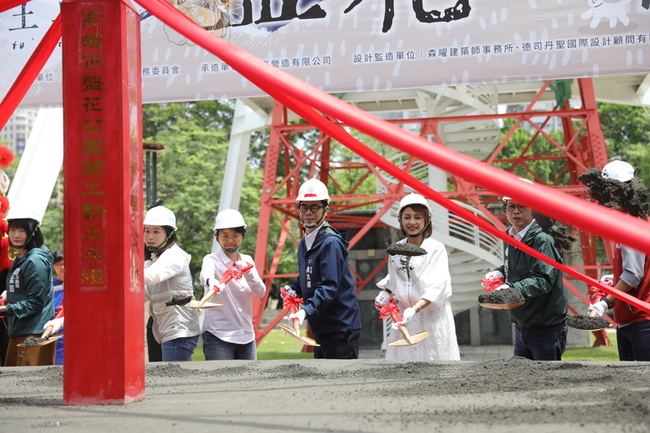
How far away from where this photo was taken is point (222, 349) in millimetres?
5570

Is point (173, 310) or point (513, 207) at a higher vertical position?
point (513, 207)

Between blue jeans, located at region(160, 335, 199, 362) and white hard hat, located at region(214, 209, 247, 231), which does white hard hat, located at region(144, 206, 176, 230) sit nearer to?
white hard hat, located at region(214, 209, 247, 231)

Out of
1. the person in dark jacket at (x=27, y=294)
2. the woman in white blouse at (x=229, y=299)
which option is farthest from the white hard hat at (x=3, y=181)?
the woman in white blouse at (x=229, y=299)

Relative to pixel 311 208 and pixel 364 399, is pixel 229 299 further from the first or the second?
pixel 364 399

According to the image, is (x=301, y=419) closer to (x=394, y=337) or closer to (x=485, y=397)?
(x=485, y=397)

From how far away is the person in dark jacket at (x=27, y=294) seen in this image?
5.68 meters

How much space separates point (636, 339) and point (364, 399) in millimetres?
2296

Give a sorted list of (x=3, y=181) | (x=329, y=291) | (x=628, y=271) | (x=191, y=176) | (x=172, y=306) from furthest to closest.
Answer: (x=191, y=176), (x=3, y=181), (x=172, y=306), (x=329, y=291), (x=628, y=271)

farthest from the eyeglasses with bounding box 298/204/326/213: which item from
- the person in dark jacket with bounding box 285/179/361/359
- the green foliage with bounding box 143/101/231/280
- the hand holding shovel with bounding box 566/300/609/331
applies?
the green foliage with bounding box 143/101/231/280

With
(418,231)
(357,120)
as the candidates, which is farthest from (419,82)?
(357,120)

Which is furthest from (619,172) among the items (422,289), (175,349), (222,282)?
(175,349)

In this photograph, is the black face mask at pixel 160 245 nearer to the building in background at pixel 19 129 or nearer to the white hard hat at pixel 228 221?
the white hard hat at pixel 228 221

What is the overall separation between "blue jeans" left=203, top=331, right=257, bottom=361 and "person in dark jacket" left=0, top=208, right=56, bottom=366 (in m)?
1.34

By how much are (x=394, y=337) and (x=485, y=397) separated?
2.15 meters
